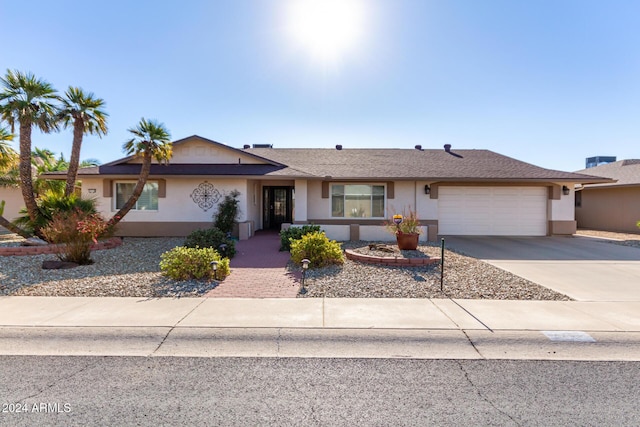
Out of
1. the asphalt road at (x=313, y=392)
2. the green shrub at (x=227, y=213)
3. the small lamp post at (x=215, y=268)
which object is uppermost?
the green shrub at (x=227, y=213)

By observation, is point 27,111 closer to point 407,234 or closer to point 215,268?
point 215,268

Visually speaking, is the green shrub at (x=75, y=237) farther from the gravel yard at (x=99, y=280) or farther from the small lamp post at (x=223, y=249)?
the small lamp post at (x=223, y=249)

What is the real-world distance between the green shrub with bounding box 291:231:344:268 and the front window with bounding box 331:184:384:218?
6.39 meters

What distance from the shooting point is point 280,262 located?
9.34 metres

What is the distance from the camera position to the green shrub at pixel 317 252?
27.9ft

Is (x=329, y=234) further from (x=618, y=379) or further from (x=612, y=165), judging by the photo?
(x=612, y=165)

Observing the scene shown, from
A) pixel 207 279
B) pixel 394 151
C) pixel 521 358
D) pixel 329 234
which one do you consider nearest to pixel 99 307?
pixel 207 279

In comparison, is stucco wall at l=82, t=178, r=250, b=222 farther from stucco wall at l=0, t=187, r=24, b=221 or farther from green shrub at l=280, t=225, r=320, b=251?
stucco wall at l=0, t=187, r=24, b=221

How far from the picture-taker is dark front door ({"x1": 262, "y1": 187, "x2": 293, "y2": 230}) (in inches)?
679

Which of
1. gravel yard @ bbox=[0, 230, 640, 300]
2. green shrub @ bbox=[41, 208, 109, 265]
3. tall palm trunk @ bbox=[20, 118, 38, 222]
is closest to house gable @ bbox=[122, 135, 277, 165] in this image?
tall palm trunk @ bbox=[20, 118, 38, 222]

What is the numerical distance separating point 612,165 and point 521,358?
28.6 metres

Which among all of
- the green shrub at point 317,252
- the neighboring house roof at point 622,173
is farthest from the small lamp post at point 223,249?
the neighboring house roof at point 622,173

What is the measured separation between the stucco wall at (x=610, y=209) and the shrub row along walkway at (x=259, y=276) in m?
20.5

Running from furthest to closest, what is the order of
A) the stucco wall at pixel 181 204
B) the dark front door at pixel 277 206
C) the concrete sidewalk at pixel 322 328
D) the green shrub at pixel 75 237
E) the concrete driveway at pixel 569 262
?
the dark front door at pixel 277 206 → the stucco wall at pixel 181 204 → the green shrub at pixel 75 237 → the concrete driveway at pixel 569 262 → the concrete sidewalk at pixel 322 328
